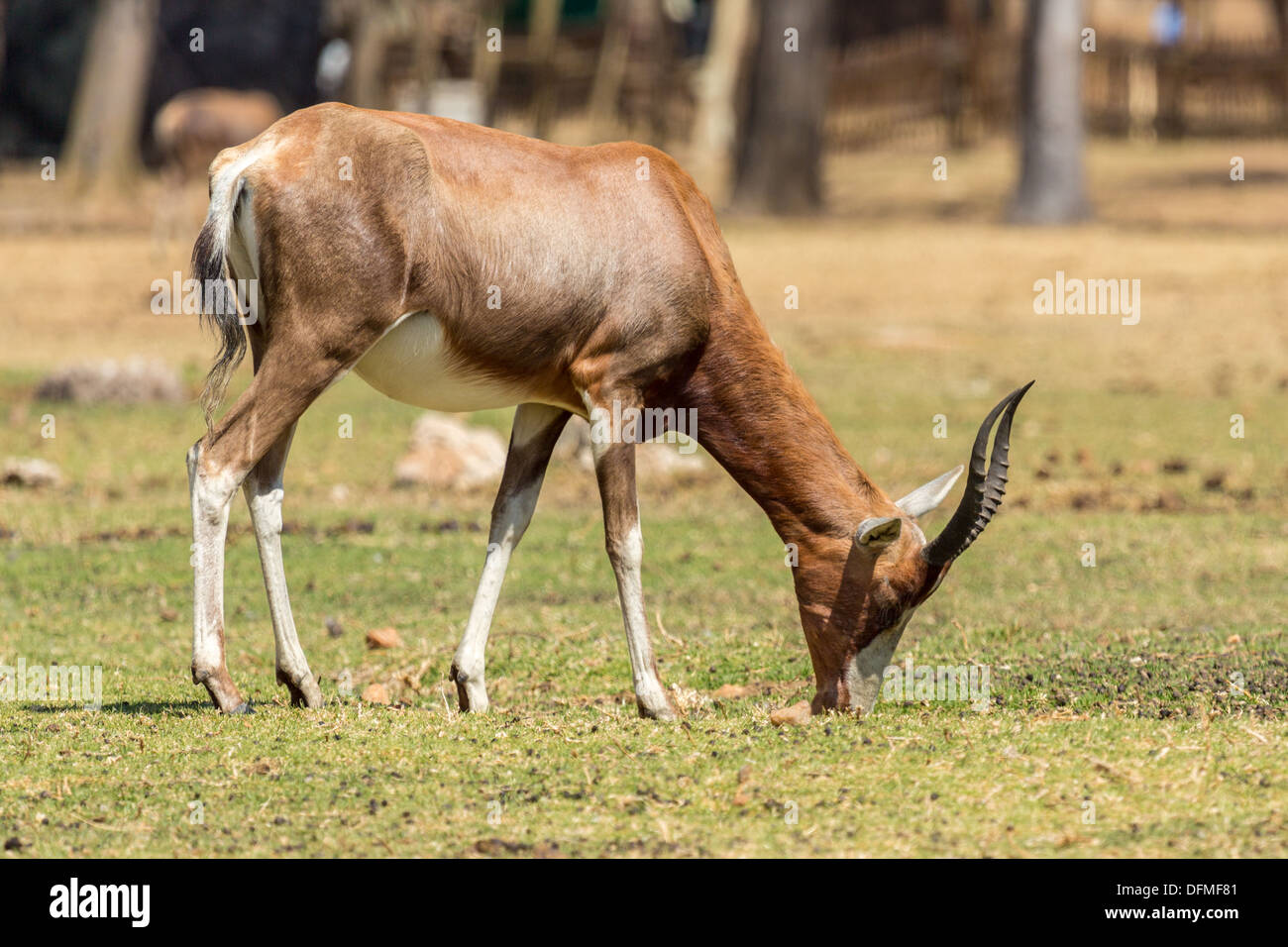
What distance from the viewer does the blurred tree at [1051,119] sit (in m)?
23.9

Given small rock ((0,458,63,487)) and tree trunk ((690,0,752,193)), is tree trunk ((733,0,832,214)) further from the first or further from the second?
small rock ((0,458,63,487))

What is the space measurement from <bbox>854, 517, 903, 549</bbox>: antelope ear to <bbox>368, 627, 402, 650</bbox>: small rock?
2599mm

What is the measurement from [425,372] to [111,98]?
23749 mm

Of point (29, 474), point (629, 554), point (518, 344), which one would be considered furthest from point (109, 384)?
point (629, 554)

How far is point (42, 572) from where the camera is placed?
32.5 feet

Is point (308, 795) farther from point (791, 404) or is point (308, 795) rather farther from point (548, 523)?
point (548, 523)

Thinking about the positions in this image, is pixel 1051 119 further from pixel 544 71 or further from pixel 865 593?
pixel 865 593

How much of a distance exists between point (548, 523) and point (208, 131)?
45.4ft

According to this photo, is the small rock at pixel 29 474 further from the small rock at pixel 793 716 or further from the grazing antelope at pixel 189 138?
the grazing antelope at pixel 189 138

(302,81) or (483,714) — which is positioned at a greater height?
(302,81)

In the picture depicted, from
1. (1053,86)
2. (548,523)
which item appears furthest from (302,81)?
(548,523)

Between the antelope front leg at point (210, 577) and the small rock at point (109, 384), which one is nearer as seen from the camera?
the antelope front leg at point (210, 577)

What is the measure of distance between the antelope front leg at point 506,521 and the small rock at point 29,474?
255 inches

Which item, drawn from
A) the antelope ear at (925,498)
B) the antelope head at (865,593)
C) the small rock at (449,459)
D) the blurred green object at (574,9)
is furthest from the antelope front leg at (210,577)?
the blurred green object at (574,9)
